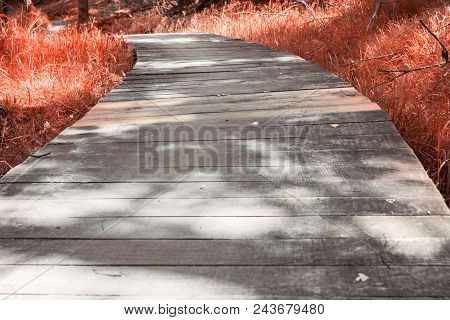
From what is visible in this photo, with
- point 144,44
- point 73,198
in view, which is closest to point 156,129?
point 73,198

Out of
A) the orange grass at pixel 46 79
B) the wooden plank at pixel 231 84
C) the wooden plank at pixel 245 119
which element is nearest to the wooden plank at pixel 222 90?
the wooden plank at pixel 231 84

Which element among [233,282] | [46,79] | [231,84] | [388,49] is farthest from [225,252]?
[388,49]

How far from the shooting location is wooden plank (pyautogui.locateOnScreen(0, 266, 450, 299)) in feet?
4.07

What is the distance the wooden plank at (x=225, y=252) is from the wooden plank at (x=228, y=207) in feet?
0.64

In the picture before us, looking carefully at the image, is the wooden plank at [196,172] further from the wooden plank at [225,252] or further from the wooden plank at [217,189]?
the wooden plank at [225,252]

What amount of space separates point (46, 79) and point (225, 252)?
12.0ft

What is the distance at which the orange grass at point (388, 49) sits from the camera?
115 inches

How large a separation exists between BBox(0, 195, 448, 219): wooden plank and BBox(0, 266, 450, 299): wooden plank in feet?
1.15

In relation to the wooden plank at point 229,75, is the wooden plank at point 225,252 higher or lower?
lower

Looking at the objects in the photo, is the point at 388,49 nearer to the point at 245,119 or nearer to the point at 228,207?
the point at 245,119

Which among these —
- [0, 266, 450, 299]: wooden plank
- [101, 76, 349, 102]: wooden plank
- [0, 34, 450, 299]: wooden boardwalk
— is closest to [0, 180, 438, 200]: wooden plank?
[0, 34, 450, 299]: wooden boardwalk

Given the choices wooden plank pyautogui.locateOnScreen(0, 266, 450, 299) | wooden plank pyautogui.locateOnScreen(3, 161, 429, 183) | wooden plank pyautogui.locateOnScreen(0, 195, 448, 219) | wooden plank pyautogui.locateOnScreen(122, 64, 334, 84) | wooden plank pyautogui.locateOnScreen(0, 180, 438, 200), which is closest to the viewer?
wooden plank pyautogui.locateOnScreen(0, 266, 450, 299)

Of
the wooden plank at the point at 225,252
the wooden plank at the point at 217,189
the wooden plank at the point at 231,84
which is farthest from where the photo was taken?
the wooden plank at the point at 231,84

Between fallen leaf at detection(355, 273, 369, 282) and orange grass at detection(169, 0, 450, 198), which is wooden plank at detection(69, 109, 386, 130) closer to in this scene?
orange grass at detection(169, 0, 450, 198)
